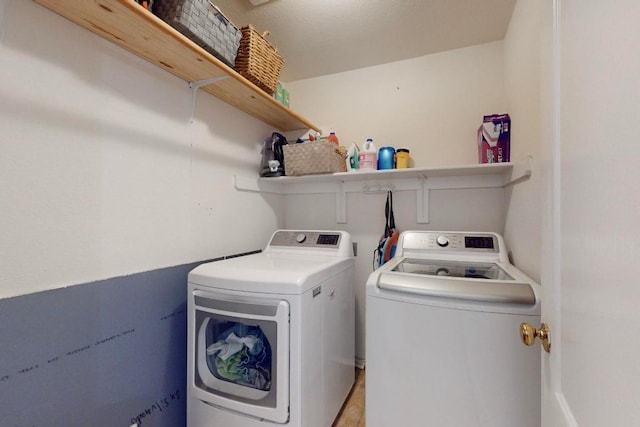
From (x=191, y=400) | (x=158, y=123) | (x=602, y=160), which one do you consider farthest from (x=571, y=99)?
(x=191, y=400)

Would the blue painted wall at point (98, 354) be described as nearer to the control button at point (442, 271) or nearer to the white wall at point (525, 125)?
the control button at point (442, 271)

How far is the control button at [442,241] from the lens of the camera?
67.9 inches

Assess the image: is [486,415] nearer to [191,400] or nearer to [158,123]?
[191,400]

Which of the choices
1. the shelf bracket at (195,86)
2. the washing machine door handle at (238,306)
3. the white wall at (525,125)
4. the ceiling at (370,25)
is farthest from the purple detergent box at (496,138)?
the shelf bracket at (195,86)

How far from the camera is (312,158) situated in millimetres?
1905

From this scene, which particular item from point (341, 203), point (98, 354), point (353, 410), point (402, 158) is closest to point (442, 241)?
point (402, 158)

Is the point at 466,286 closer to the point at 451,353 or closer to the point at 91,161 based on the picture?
the point at 451,353

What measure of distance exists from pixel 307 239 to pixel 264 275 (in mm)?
722

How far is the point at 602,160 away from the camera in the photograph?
1.55 ft

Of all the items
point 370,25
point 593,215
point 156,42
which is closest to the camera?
point 593,215

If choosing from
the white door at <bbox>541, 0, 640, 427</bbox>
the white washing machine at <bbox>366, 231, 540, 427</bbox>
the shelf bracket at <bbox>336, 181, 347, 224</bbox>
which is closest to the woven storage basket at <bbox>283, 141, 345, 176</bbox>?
the shelf bracket at <bbox>336, 181, 347, 224</bbox>

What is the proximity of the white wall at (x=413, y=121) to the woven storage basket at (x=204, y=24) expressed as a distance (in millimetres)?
1128

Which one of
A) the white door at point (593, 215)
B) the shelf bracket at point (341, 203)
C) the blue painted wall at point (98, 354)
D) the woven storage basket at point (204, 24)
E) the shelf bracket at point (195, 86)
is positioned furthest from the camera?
the shelf bracket at point (341, 203)

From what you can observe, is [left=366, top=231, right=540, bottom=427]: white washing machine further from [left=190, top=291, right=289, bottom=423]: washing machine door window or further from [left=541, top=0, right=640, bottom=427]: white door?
[left=190, top=291, right=289, bottom=423]: washing machine door window
